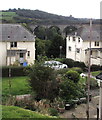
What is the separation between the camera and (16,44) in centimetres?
2816

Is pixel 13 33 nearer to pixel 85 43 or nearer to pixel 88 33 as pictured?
pixel 85 43

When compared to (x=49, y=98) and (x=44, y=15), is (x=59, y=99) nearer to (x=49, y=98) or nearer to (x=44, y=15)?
(x=49, y=98)

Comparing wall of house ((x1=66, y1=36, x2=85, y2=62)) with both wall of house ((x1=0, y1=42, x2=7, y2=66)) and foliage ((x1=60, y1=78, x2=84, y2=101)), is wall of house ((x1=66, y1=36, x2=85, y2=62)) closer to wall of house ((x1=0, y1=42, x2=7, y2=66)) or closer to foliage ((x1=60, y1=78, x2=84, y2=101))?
wall of house ((x1=0, y1=42, x2=7, y2=66))

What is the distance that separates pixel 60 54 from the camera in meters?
34.9

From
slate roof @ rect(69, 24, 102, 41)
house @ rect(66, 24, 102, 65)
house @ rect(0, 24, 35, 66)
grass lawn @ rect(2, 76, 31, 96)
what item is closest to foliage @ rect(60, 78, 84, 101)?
grass lawn @ rect(2, 76, 31, 96)

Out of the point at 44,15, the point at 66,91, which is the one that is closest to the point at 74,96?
the point at 66,91

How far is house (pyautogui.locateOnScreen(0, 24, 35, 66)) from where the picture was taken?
27.2 metres

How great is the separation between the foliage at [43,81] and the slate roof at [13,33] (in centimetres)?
1361

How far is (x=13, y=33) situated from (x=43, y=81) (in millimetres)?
14648

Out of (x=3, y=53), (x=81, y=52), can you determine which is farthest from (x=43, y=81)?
(x=81, y=52)

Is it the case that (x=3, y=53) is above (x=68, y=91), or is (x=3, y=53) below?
above

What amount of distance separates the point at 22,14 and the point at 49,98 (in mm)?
58018

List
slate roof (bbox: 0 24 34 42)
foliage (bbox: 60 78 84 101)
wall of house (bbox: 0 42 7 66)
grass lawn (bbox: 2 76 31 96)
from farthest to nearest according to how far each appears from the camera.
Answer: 1. slate roof (bbox: 0 24 34 42)
2. wall of house (bbox: 0 42 7 66)
3. grass lawn (bbox: 2 76 31 96)
4. foliage (bbox: 60 78 84 101)

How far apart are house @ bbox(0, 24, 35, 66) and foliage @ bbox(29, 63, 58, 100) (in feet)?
41.7
